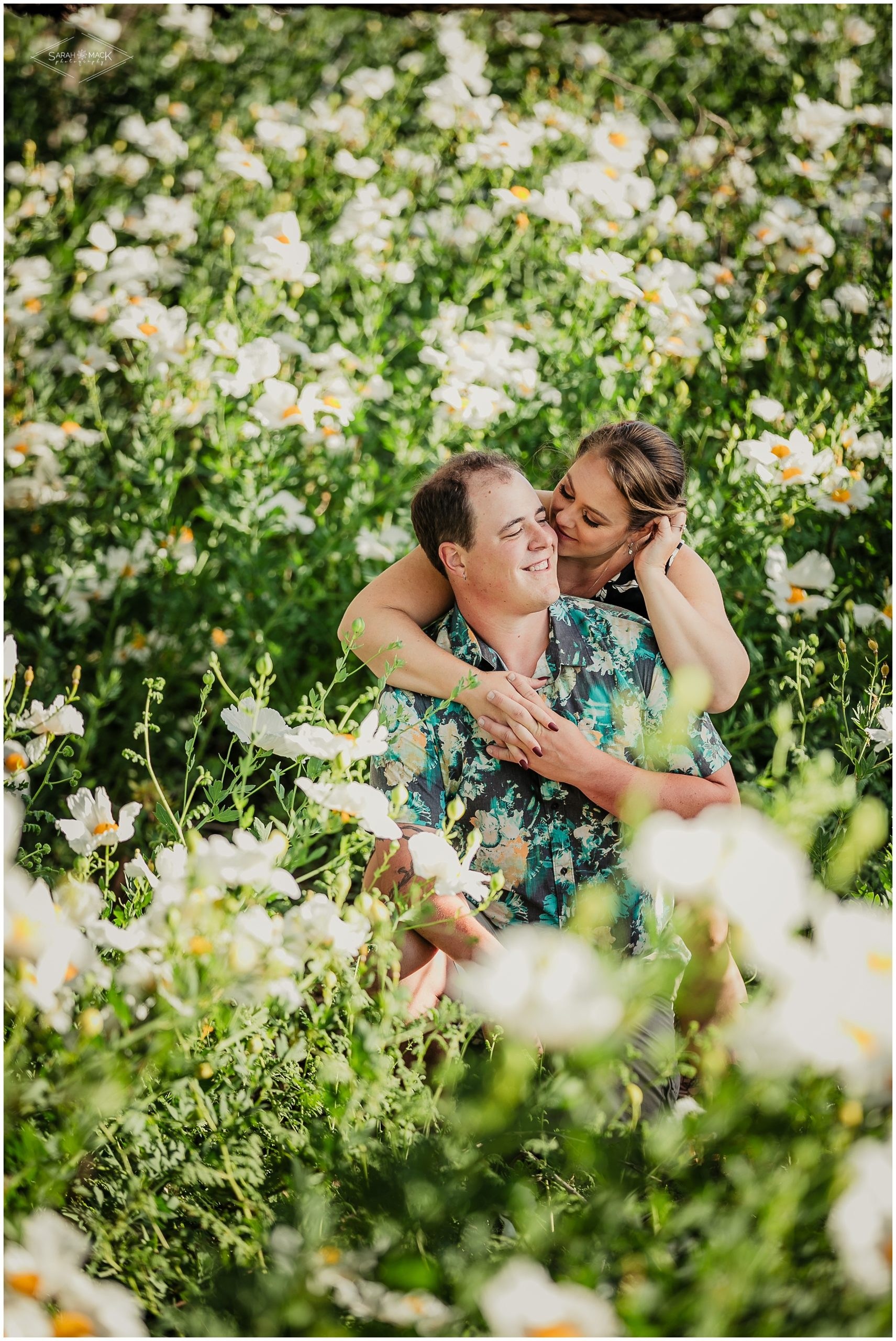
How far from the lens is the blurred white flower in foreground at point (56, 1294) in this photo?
33.0 inches

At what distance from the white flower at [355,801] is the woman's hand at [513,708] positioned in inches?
22.7

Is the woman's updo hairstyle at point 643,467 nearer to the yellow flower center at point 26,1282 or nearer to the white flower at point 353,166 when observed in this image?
the yellow flower center at point 26,1282

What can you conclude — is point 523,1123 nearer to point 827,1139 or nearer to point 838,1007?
point 827,1139

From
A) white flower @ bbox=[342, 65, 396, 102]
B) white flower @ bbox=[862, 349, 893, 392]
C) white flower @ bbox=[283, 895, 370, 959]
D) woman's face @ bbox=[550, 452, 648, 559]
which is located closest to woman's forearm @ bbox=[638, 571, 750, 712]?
woman's face @ bbox=[550, 452, 648, 559]

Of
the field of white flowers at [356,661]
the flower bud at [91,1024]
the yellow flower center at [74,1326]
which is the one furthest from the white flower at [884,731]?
the yellow flower center at [74,1326]

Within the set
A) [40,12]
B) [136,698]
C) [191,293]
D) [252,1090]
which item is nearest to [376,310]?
[191,293]

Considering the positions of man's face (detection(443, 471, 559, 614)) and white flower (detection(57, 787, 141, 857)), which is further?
man's face (detection(443, 471, 559, 614))

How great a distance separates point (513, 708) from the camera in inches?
69.1

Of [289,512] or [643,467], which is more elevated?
[643,467]

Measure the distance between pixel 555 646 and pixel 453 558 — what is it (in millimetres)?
236

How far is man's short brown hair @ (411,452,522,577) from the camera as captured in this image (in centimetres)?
190

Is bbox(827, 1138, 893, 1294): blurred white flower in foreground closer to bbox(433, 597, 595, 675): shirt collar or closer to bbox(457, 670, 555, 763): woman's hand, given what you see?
bbox(457, 670, 555, 763): woman's hand

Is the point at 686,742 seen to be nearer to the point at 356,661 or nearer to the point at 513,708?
the point at 513,708

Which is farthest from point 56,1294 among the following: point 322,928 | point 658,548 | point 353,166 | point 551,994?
point 353,166
